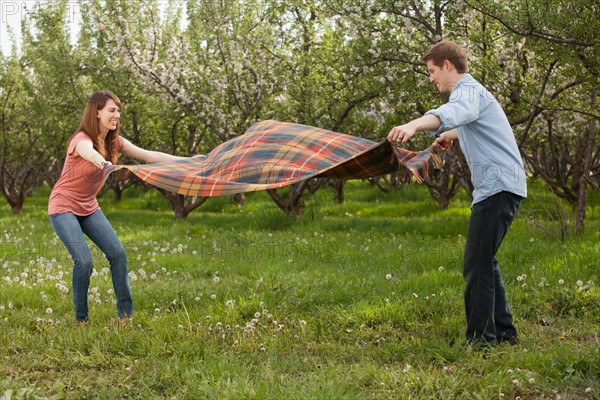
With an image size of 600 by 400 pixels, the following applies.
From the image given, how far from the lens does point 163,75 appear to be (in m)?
16.1

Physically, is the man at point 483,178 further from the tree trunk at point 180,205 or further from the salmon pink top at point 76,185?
the tree trunk at point 180,205

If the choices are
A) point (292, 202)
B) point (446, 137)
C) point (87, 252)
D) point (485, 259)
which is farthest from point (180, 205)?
point (485, 259)

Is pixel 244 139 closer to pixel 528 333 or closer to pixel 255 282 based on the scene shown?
pixel 255 282

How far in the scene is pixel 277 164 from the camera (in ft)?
20.2

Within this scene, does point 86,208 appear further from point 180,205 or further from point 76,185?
point 180,205

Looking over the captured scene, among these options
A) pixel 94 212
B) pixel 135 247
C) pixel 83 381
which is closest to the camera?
pixel 83 381

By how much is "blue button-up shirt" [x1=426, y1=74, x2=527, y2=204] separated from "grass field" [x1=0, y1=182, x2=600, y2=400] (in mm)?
1286

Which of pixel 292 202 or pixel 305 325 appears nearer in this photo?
pixel 305 325

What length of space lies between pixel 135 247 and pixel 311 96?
17.4 ft

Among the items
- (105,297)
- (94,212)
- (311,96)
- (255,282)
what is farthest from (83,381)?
(311,96)

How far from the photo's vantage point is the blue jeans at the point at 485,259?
5.45 meters

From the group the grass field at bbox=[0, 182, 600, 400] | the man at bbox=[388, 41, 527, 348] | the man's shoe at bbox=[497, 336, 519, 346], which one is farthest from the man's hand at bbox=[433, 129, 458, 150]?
the man's shoe at bbox=[497, 336, 519, 346]

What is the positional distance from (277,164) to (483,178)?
178 cm

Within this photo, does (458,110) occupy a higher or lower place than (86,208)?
higher
